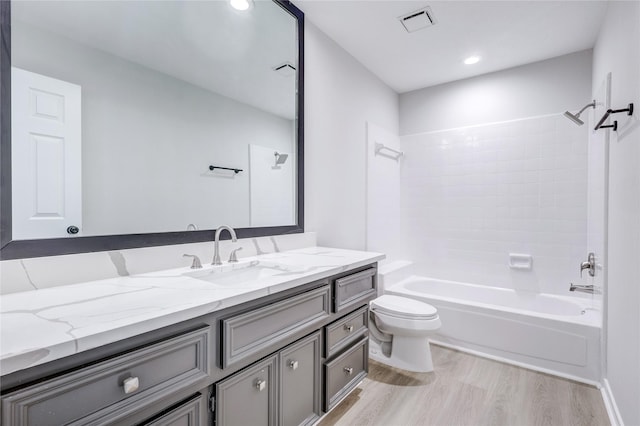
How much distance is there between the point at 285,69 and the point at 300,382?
185 cm

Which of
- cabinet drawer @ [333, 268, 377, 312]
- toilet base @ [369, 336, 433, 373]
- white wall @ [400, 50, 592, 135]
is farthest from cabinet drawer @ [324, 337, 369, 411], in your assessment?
white wall @ [400, 50, 592, 135]

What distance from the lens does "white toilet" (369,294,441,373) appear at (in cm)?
208

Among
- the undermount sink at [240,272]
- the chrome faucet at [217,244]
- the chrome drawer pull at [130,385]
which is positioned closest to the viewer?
the chrome drawer pull at [130,385]

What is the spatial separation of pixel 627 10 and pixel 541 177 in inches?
59.5

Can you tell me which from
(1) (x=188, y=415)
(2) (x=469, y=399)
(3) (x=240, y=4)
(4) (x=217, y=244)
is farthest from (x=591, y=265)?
(3) (x=240, y=4)

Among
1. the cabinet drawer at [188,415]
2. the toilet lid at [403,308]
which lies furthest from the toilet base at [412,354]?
the cabinet drawer at [188,415]

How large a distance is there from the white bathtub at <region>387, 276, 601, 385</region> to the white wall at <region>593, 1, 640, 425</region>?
0.60 ft

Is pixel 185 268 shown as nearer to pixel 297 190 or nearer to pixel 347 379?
pixel 297 190

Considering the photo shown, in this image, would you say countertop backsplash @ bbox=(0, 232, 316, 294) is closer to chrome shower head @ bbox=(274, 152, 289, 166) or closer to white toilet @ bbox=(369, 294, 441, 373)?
chrome shower head @ bbox=(274, 152, 289, 166)

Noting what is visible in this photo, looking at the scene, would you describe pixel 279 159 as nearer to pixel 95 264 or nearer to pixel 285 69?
pixel 285 69

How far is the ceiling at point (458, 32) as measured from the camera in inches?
81.5

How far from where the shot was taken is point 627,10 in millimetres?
1519

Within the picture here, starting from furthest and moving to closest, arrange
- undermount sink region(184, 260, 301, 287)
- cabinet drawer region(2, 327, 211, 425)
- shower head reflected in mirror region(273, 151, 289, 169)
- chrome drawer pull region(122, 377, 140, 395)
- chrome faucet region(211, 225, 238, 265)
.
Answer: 1. shower head reflected in mirror region(273, 151, 289, 169)
2. chrome faucet region(211, 225, 238, 265)
3. undermount sink region(184, 260, 301, 287)
4. chrome drawer pull region(122, 377, 140, 395)
5. cabinet drawer region(2, 327, 211, 425)

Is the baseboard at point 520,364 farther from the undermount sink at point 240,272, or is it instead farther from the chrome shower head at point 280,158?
the chrome shower head at point 280,158
